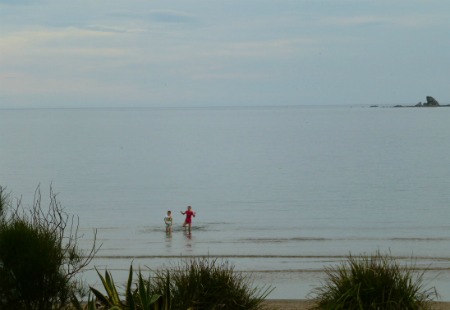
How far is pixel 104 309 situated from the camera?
30.0ft

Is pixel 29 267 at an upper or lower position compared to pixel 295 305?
upper

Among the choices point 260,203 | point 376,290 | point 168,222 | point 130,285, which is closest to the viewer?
point 130,285

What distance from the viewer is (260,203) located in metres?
42.1

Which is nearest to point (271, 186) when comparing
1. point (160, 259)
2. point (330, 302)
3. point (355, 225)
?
point (355, 225)

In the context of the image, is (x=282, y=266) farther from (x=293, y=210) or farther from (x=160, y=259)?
(x=293, y=210)

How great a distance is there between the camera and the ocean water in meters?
24.5

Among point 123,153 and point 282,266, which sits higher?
point 123,153

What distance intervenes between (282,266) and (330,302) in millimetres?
12134

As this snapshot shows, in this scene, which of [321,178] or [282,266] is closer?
[282,266]

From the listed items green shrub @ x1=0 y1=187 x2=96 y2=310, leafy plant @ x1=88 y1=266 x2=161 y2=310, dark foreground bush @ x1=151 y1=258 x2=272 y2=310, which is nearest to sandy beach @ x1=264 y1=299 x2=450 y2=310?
dark foreground bush @ x1=151 y1=258 x2=272 y2=310

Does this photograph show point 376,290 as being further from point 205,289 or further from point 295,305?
point 295,305

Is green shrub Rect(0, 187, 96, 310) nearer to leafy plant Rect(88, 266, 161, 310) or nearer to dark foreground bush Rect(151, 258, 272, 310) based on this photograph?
leafy plant Rect(88, 266, 161, 310)

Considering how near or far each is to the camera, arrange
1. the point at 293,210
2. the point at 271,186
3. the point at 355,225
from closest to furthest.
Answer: the point at 355,225, the point at 293,210, the point at 271,186

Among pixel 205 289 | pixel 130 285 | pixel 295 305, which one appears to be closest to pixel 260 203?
pixel 295 305
